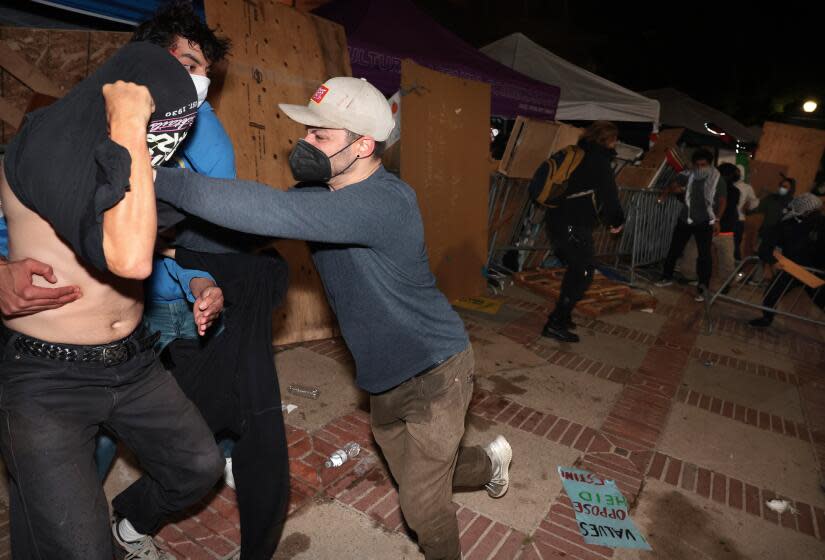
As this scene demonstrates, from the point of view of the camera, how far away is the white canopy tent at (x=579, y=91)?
31.1 feet

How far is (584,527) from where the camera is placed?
9.66 feet

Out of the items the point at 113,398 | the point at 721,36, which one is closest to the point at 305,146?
the point at 113,398

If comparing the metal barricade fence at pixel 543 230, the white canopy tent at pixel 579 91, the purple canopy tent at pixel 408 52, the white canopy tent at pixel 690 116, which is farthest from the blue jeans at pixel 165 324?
the white canopy tent at pixel 690 116

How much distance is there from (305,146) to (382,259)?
1.76 ft

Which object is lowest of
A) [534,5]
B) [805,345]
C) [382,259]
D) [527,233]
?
[805,345]

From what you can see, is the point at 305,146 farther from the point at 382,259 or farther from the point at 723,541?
the point at 723,541

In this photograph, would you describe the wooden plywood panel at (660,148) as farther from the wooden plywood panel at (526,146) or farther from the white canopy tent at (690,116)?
the white canopy tent at (690,116)

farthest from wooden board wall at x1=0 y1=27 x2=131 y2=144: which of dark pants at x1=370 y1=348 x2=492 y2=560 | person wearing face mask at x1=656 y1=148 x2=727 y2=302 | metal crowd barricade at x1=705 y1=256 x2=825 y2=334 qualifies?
person wearing face mask at x1=656 y1=148 x2=727 y2=302

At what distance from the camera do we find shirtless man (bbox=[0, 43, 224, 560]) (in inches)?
49.6

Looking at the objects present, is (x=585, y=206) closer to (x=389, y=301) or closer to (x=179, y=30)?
(x=389, y=301)

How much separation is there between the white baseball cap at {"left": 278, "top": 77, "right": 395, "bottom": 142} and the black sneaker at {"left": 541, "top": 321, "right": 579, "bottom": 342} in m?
4.46

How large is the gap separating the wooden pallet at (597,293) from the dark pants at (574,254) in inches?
50.3

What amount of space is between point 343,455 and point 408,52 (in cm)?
544

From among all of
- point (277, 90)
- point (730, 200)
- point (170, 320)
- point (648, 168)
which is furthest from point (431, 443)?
point (648, 168)
